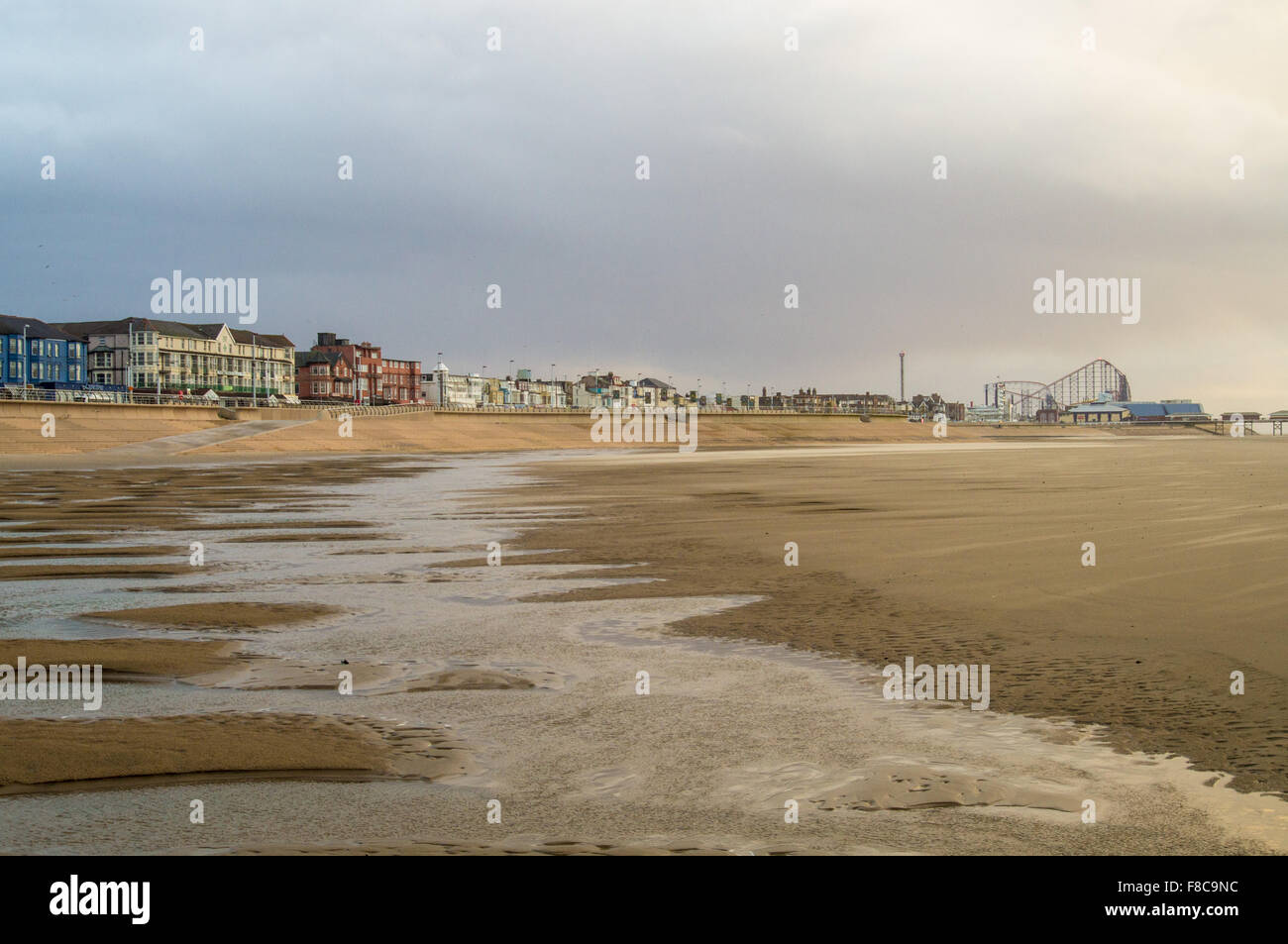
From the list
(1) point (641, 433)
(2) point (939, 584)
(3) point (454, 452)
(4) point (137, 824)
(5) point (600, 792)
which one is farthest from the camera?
(1) point (641, 433)

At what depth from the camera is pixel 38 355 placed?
5620 inches

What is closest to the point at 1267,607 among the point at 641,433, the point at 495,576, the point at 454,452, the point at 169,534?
the point at 495,576

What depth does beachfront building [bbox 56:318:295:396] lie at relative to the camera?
499ft

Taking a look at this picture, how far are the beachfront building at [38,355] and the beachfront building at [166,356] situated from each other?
3.59 metres

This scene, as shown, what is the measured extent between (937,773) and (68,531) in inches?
851

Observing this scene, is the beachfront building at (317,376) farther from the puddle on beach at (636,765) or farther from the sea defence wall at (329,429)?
the puddle on beach at (636,765)

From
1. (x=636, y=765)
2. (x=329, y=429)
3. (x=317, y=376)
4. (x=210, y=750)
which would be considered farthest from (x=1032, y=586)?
(x=317, y=376)

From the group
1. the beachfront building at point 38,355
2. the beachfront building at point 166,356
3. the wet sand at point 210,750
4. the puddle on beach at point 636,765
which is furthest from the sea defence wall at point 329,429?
the wet sand at point 210,750

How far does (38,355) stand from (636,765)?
16242cm

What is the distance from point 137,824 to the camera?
18.9 ft

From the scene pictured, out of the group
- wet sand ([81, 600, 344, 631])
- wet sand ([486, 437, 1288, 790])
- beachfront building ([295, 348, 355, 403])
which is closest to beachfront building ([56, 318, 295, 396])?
beachfront building ([295, 348, 355, 403])

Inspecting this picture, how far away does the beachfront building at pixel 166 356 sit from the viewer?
152125 mm

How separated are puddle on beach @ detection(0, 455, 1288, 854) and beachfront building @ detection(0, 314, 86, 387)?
143720 millimetres
